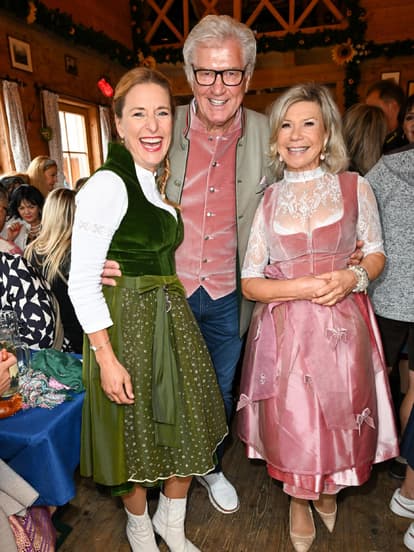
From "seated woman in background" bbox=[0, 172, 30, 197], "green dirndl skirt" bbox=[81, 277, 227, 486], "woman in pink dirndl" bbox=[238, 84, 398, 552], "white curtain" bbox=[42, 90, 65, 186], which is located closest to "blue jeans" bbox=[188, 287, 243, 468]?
"woman in pink dirndl" bbox=[238, 84, 398, 552]

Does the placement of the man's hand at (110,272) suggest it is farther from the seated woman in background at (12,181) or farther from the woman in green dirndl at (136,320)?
the seated woman in background at (12,181)

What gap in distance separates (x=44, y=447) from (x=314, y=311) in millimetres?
963

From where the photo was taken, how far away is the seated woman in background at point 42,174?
4.32m

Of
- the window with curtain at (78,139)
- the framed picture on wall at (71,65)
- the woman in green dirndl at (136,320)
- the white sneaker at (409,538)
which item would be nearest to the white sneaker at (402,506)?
the white sneaker at (409,538)

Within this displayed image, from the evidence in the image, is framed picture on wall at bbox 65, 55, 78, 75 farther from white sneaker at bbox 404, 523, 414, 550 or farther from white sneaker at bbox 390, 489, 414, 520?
white sneaker at bbox 404, 523, 414, 550

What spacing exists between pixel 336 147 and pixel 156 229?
71 centimetres

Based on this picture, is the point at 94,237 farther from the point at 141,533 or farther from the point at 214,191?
the point at 141,533

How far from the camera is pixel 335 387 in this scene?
1.52 meters

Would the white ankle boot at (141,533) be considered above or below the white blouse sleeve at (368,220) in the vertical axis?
below

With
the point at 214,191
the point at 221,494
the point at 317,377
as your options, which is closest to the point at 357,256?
the point at 317,377

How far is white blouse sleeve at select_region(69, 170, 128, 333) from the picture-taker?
4.07 ft

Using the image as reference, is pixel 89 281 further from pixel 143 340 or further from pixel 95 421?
pixel 95 421

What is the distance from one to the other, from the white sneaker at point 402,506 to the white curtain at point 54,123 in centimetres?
505

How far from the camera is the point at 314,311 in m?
1.54
